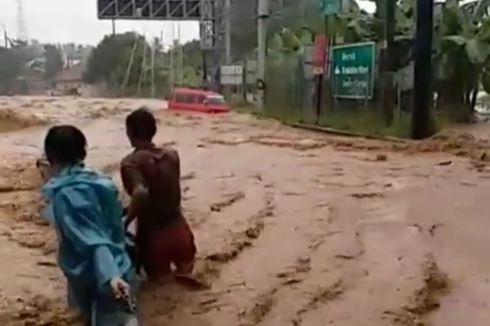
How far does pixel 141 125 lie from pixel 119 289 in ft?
6.88

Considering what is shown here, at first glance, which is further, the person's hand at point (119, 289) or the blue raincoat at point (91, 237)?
the blue raincoat at point (91, 237)

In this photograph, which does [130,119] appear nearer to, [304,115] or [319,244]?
[319,244]

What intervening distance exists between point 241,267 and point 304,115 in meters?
22.0

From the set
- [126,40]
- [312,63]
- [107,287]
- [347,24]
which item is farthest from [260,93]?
[126,40]

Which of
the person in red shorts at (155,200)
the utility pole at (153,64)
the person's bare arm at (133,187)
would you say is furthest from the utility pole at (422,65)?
the utility pole at (153,64)

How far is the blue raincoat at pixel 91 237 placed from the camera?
4168 mm

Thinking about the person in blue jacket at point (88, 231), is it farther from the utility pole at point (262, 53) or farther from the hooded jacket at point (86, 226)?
the utility pole at point (262, 53)

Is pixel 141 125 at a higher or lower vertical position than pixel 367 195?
higher

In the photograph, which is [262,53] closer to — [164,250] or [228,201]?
[228,201]

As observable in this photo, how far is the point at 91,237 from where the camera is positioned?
13.8 feet

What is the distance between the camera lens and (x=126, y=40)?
76562 millimetres

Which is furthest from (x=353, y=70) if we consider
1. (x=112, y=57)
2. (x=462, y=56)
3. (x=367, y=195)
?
(x=112, y=57)

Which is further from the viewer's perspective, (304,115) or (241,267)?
(304,115)

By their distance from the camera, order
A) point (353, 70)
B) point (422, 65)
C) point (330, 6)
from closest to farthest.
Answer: point (422, 65), point (330, 6), point (353, 70)
